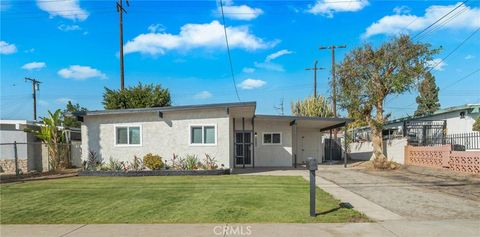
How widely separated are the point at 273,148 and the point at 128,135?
890 centimetres

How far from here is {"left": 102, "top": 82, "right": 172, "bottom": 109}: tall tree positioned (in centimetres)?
2895

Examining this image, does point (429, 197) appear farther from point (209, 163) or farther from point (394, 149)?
point (394, 149)

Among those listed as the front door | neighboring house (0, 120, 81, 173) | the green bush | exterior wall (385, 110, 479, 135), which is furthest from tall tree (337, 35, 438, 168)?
neighboring house (0, 120, 81, 173)

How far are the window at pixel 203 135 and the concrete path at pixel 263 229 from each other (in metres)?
10.6

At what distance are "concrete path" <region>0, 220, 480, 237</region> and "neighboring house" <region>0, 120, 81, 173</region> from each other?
1540cm

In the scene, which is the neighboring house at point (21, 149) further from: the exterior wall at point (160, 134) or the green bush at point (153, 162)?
the green bush at point (153, 162)

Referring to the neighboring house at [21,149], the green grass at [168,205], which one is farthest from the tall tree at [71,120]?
the green grass at [168,205]

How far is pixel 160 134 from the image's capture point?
17734 millimetres

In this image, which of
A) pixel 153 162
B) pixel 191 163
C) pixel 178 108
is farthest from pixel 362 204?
pixel 153 162

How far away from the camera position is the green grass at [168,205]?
24.3 feet

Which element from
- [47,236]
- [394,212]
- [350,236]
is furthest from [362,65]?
[47,236]

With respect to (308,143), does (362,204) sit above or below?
below

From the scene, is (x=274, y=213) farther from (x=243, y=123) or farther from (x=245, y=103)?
(x=243, y=123)

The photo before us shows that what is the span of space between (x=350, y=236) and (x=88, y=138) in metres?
15.2
